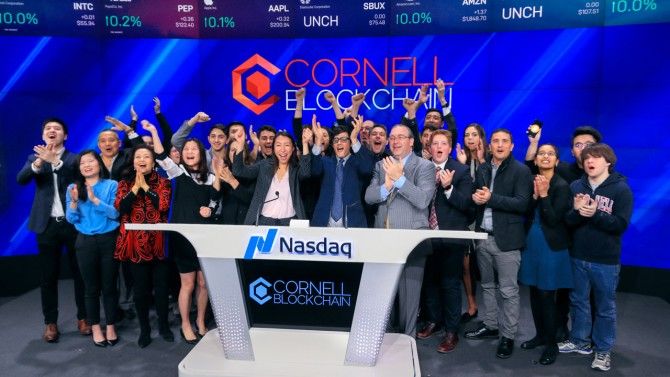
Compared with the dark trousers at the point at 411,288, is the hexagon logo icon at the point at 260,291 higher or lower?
higher

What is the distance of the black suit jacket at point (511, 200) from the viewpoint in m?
3.44

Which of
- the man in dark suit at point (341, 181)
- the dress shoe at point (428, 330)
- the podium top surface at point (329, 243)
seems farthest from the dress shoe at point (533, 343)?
the podium top surface at point (329, 243)

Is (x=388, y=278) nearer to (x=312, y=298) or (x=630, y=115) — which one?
(x=312, y=298)

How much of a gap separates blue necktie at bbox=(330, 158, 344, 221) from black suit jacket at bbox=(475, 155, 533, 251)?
3.32 feet

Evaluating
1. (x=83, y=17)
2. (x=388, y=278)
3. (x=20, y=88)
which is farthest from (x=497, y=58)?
(x=20, y=88)

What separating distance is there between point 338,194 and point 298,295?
1126 millimetres

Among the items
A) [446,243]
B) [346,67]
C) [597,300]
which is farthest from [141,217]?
[597,300]

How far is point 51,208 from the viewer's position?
12.9ft

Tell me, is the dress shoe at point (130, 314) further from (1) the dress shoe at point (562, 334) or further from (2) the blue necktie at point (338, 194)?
(1) the dress shoe at point (562, 334)

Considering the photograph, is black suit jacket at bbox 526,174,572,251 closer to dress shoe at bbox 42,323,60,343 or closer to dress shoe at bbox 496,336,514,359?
dress shoe at bbox 496,336,514,359

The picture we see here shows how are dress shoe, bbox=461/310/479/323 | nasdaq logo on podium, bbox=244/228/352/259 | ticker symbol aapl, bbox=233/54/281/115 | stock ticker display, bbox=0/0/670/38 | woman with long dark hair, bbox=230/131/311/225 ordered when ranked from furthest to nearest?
1. ticker symbol aapl, bbox=233/54/281/115
2. stock ticker display, bbox=0/0/670/38
3. dress shoe, bbox=461/310/479/323
4. woman with long dark hair, bbox=230/131/311/225
5. nasdaq logo on podium, bbox=244/228/352/259

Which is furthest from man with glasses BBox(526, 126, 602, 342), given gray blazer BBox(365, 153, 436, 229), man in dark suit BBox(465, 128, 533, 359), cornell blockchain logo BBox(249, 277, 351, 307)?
cornell blockchain logo BBox(249, 277, 351, 307)

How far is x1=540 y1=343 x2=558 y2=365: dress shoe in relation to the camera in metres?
3.50

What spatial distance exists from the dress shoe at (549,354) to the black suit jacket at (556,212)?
Answer: 2.28ft
